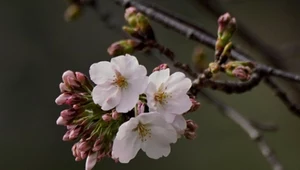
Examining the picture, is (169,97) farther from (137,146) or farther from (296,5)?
(296,5)

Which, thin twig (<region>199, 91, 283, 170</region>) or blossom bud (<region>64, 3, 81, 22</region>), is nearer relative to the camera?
thin twig (<region>199, 91, 283, 170</region>)

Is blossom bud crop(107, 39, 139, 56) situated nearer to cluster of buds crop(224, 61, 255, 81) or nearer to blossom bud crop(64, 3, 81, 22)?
cluster of buds crop(224, 61, 255, 81)

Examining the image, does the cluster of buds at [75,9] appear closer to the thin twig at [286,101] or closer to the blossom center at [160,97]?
the thin twig at [286,101]

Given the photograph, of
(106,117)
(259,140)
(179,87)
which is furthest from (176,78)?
(259,140)

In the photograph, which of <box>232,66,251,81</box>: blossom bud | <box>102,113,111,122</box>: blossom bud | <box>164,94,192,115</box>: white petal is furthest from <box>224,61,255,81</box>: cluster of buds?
<box>102,113,111,122</box>: blossom bud

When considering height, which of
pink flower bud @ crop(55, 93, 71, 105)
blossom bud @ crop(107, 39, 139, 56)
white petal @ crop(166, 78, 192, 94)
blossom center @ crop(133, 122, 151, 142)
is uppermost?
blossom bud @ crop(107, 39, 139, 56)

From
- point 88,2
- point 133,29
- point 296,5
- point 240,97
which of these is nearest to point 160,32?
point 240,97

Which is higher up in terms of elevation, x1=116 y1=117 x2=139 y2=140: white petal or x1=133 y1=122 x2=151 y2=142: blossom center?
x1=116 y1=117 x2=139 y2=140: white petal
